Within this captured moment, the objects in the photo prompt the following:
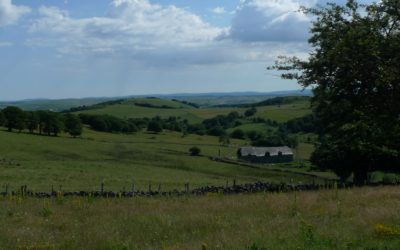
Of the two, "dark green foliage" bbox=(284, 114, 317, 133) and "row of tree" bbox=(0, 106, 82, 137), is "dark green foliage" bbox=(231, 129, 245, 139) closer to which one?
"dark green foliage" bbox=(284, 114, 317, 133)

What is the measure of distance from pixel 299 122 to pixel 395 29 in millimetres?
153712

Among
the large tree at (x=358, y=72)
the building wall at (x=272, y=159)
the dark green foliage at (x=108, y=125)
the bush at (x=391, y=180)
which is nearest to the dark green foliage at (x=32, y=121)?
the dark green foliage at (x=108, y=125)

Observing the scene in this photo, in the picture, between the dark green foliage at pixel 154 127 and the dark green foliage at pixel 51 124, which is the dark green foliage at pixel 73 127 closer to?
the dark green foliage at pixel 51 124

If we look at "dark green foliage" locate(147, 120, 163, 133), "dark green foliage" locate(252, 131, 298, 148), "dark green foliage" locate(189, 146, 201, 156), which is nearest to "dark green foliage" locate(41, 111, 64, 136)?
"dark green foliage" locate(189, 146, 201, 156)

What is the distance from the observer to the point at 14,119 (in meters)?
112

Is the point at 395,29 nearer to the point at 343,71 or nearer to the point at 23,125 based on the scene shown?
the point at 343,71

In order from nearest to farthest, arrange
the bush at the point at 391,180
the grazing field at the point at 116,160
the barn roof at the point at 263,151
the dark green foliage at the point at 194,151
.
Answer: the bush at the point at 391,180, the grazing field at the point at 116,160, the dark green foliage at the point at 194,151, the barn roof at the point at 263,151

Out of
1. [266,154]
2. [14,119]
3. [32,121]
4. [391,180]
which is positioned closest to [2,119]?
[14,119]

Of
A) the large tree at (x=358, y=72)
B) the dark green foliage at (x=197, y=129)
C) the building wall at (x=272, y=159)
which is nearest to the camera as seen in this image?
the large tree at (x=358, y=72)

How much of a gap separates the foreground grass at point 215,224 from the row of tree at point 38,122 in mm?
97718

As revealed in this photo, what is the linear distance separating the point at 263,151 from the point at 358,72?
325ft

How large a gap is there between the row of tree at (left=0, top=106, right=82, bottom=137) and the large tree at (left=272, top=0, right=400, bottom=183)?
95794 millimetres

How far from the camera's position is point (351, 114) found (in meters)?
22.5

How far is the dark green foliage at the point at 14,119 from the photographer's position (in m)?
112
